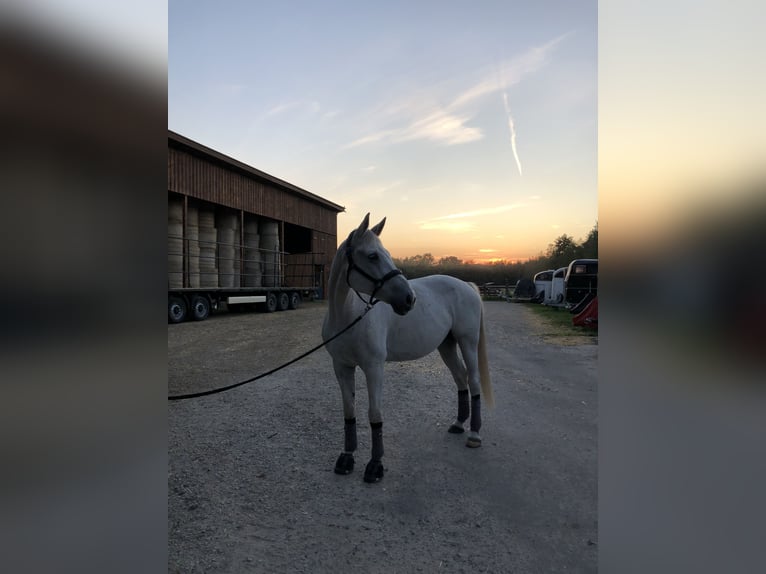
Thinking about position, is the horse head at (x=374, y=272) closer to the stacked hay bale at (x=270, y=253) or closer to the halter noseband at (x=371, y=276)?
the halter noseband at (x=371, y=276)

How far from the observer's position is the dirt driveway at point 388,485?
2150 mm

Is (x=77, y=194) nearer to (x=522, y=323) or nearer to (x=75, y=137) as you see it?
(x=75, y=137)

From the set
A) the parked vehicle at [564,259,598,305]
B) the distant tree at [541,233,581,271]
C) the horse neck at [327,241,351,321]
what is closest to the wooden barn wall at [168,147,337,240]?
the horse neck at [327,241,351,321]

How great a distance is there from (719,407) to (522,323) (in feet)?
45.3

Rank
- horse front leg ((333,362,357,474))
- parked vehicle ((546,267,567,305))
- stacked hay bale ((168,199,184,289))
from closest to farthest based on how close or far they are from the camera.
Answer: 1. horse front leg ((333,362,357,474))
2. stacked hay bale ((168,199,184,289))
3. parked vehicle ((546,267,567,305))

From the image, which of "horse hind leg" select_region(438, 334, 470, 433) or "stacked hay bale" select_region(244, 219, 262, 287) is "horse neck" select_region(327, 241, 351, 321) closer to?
"horse hind leg" select_region(438, 334, 470, 433)

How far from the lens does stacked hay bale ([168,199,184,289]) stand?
11578 mm

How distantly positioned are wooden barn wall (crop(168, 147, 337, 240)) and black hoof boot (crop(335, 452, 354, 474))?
1176 cm

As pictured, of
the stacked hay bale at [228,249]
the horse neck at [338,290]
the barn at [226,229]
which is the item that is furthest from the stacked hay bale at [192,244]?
the horse neck at [338,290]

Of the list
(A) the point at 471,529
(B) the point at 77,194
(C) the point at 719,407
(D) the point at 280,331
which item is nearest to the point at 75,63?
(B) the point at 77,194

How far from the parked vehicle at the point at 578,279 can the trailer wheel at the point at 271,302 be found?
1320cm

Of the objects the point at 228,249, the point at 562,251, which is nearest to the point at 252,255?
the point at 228,249

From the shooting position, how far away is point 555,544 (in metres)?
2.21

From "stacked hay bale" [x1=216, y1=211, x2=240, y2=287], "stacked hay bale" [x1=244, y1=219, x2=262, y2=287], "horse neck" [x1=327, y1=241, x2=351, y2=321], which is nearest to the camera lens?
"horse neck" [x1=327, y1=241, x2=351, y2=321]
